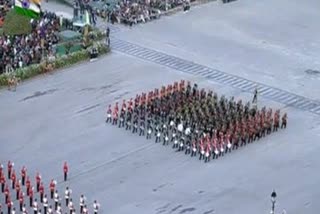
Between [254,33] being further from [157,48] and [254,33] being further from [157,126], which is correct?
[157,126]

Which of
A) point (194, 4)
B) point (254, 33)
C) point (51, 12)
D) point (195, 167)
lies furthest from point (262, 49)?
point (195, 167)

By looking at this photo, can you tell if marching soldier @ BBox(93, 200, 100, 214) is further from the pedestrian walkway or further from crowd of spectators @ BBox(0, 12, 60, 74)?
crowd of spectators @ BBox(0, 12, 60, 74)

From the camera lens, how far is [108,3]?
67.4m

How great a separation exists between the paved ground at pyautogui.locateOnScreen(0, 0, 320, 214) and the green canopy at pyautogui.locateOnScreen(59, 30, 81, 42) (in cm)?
231

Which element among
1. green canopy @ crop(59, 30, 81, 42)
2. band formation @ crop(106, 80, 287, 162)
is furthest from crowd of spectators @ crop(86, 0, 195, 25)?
band formation @ crop(106, 80, 287, 162)

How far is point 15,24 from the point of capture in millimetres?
57812

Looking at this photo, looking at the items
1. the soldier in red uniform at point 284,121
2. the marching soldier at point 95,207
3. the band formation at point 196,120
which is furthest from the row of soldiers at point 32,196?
the soldier in red uniform at point 284,121

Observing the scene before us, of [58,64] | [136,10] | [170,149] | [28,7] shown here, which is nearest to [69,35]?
[58,64]

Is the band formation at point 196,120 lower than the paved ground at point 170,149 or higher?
higher

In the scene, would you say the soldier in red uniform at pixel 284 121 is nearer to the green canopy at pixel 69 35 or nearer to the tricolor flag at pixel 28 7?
the tricolor flag at pixel 28 7

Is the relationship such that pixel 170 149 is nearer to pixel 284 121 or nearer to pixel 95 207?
pixel 284 121

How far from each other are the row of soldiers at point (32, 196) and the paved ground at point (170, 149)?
109 centimetres

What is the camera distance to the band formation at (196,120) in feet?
157

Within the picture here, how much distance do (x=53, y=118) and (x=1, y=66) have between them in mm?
6424
